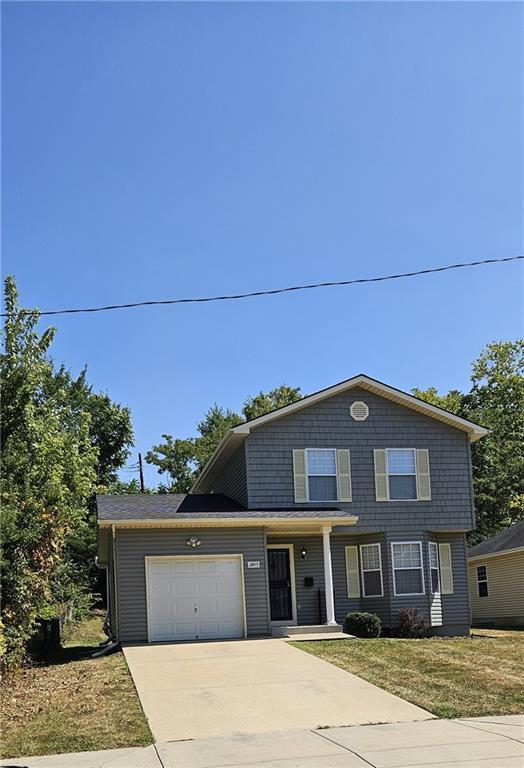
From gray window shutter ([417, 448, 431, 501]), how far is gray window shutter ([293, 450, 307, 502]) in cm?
321

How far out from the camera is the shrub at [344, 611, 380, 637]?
20922 mm

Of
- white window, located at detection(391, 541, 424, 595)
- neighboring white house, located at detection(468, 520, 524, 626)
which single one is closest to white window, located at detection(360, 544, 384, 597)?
white window, located at detection(391, 541, 424, 595)

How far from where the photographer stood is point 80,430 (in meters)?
31.4

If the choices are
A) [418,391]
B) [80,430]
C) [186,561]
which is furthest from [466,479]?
[418,391]

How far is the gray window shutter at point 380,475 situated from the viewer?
23094 millimetres

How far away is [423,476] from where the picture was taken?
23.5 m

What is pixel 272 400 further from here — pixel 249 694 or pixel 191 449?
pixel 249 694

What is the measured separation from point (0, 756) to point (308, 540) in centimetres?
1397

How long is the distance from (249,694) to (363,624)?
8147mm

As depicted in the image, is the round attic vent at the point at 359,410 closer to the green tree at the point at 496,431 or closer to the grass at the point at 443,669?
the grass at the point at 443,669

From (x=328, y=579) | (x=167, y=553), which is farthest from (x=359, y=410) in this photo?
(x=167, y=553)

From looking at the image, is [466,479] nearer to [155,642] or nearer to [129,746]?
[155,642]

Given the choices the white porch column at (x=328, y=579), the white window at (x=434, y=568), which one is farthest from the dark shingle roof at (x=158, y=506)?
the white window at (x=434, y=568)

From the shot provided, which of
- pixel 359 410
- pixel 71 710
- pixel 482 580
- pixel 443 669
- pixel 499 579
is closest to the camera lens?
pixel 71 710
